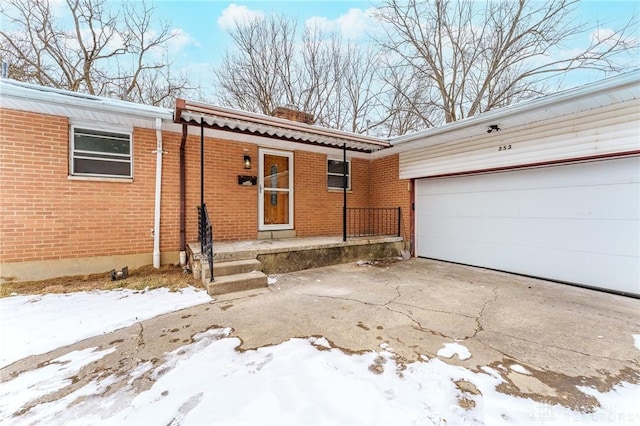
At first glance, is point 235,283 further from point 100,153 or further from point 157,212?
point 100,153

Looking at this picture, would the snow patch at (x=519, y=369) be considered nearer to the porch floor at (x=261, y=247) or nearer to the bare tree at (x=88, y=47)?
the porch floor at (x=261, y=247)

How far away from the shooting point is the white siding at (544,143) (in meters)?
3.73

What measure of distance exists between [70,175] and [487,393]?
20.6 feet

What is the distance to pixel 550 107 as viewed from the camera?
3.91 m

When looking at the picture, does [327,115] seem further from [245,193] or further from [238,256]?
[238,256]

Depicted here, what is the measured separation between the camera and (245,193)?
5992mm

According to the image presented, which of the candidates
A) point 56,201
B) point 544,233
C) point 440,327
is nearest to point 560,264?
point 544,233

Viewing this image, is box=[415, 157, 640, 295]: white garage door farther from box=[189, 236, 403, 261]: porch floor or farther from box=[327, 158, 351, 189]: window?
box=[327, 158, 351, 189]: window

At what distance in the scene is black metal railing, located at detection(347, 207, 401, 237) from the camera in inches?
283

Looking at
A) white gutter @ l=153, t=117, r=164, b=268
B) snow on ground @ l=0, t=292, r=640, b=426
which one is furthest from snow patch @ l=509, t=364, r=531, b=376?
white gutter @ l=153, t=117, r=164, b=268

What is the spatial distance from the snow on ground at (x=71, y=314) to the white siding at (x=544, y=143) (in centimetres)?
553

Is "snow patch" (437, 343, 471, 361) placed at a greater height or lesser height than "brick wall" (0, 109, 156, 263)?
lesser

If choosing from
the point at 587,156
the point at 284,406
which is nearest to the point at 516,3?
the point at 587,156

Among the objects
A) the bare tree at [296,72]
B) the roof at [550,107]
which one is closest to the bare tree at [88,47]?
the bare tree at [296,72]
